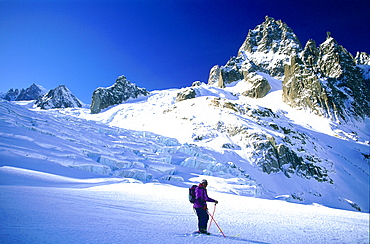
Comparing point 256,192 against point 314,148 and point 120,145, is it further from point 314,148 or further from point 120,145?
point 314,148

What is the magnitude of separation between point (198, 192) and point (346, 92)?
97403mm

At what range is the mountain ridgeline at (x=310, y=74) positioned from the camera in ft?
231

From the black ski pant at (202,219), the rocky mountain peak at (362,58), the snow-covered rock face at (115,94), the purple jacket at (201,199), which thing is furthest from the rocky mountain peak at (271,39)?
the black ski pant at (202,219)

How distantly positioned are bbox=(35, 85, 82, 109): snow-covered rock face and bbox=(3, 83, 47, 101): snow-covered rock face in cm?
4583

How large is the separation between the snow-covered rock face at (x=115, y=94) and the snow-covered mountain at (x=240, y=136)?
438mm

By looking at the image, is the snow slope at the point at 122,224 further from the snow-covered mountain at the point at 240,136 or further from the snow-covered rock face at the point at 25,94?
the snow-covered rock face at the point at 25,94

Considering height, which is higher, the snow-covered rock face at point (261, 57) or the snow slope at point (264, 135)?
the snow-covered rock face at point (261, 57)

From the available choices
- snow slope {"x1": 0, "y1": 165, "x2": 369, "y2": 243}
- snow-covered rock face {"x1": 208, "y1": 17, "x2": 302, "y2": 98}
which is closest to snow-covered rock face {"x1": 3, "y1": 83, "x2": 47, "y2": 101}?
snow-covered rock face {"x1": 208, "y1": 17, "x2": 302, "y2": 98}

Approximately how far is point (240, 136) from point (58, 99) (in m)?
105

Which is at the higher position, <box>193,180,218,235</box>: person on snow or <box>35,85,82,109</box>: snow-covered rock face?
<box>35,85,82,109</box>: snow-covered rock face

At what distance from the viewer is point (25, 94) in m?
146

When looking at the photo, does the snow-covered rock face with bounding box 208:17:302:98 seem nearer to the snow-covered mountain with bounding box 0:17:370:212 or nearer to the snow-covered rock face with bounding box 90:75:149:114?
the snow-covered mountain with bounding box 0:17:370:212

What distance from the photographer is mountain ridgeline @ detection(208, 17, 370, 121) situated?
231ft

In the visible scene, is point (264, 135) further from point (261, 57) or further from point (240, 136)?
point (261, 57)
